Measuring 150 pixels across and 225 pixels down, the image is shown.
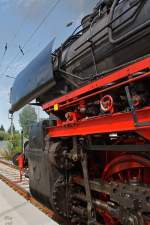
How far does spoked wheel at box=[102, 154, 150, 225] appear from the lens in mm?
3232

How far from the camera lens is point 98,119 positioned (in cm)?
346

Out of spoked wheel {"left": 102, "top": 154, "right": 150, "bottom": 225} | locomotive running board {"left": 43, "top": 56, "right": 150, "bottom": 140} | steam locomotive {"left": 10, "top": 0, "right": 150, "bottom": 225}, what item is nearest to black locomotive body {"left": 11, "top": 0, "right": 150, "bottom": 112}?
steam locomotive {"left": 10, "top": 0, "right": 150, "bottom": 225}

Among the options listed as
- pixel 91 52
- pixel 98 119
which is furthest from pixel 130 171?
pixel 91 52

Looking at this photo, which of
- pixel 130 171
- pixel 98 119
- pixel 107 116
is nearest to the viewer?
pixel 107 116

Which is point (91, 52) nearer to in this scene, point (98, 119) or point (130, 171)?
point (98, 119)

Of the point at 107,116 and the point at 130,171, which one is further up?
the point at 107,116

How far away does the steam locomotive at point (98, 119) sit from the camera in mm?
3048

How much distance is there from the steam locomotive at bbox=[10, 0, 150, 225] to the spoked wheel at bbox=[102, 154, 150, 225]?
0.04ft

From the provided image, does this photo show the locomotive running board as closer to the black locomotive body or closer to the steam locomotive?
the steam locomotive

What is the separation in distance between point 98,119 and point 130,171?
82 cm

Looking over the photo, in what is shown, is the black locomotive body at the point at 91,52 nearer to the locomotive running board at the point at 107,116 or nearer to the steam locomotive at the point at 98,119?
the steam locomotive at the point at 98,119

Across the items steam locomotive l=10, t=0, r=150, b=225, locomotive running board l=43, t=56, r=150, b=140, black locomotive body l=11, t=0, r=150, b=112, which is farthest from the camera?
black locomotive body l=11, t=0, r=150, b=112

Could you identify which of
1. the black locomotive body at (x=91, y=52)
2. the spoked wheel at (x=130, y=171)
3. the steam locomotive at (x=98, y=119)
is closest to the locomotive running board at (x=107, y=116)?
the steam locomotive at (x=98, y=119)

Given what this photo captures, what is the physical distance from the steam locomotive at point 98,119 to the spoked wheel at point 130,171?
0.4 inches
